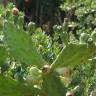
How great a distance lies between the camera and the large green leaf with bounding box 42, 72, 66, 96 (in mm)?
1867

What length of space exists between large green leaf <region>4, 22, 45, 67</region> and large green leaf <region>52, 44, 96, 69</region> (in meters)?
0.09

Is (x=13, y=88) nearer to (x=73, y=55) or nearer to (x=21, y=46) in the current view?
(x=21, y=46)

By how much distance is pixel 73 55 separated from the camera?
188 cm

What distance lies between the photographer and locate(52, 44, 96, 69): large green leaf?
1837 mm

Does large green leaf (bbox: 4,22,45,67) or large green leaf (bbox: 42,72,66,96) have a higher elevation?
large green leaf (bbox: 4,22,45,67)

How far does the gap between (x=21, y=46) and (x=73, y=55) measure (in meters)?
0.22

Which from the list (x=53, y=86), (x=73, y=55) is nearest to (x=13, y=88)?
(x=53, y=86)

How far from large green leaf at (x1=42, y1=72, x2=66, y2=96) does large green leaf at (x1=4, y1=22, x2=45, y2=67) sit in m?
0.07

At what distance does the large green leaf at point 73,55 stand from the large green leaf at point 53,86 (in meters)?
0.06

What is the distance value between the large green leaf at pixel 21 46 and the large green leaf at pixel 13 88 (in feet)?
0.33

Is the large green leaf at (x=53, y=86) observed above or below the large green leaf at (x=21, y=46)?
below

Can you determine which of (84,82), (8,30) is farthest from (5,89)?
(84,82)

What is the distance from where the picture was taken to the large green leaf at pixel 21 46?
1.83 m

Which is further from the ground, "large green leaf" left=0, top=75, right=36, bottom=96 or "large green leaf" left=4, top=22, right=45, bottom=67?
"large green leaf" left=4, top=22, right=45, bottom=67
